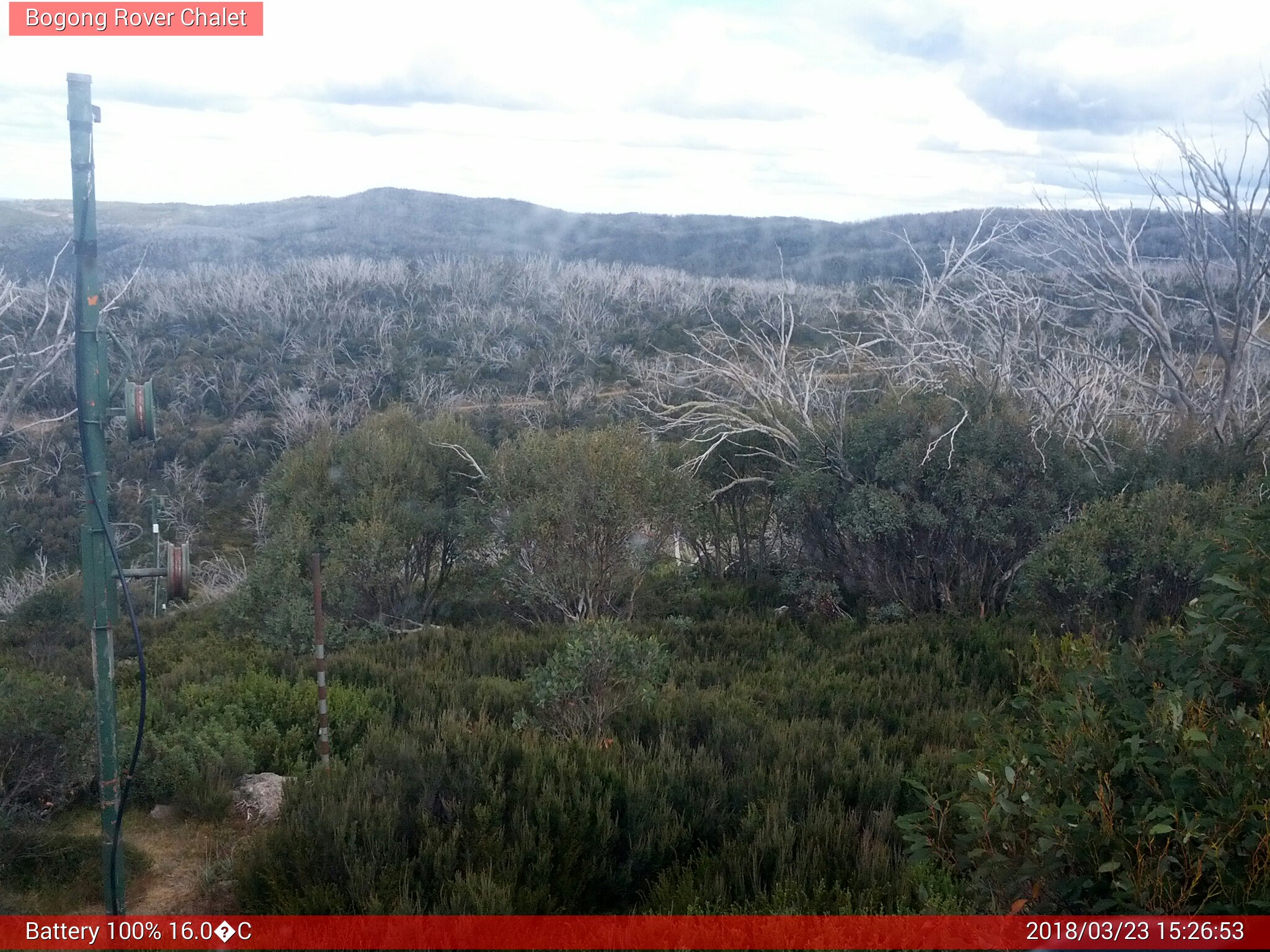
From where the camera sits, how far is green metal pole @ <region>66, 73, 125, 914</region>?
4.24 m

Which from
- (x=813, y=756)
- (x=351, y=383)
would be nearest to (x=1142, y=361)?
(x=813, y=756)

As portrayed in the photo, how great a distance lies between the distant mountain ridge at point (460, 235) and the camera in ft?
180

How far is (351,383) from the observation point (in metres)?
34.1

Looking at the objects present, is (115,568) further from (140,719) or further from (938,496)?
(938,496)

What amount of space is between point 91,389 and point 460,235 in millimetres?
76240

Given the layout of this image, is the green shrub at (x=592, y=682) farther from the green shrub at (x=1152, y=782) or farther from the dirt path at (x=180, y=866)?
the green shrub at (x=1152, y=782)

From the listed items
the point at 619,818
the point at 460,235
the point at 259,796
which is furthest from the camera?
the point at 460,235

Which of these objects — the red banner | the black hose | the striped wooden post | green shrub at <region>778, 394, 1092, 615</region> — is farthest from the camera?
A: green shrub at <region>778, 394, 1092, 615</region>

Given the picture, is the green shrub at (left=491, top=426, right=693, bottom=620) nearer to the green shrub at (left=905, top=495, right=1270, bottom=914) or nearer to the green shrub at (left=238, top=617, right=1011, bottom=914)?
the green shrub at (left=238, top=617, right=1011, bottom=914)

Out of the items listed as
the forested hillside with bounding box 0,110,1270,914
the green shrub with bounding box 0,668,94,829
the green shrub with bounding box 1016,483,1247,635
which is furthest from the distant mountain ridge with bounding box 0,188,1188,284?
the green shrub with bounding box 0,668,94,829

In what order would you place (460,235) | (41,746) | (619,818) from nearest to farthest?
(619,818)
(41,746)
(460,235)

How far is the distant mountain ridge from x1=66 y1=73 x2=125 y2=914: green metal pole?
145ft

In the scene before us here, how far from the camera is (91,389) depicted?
14.1 feet

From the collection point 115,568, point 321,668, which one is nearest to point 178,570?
point 115,568
